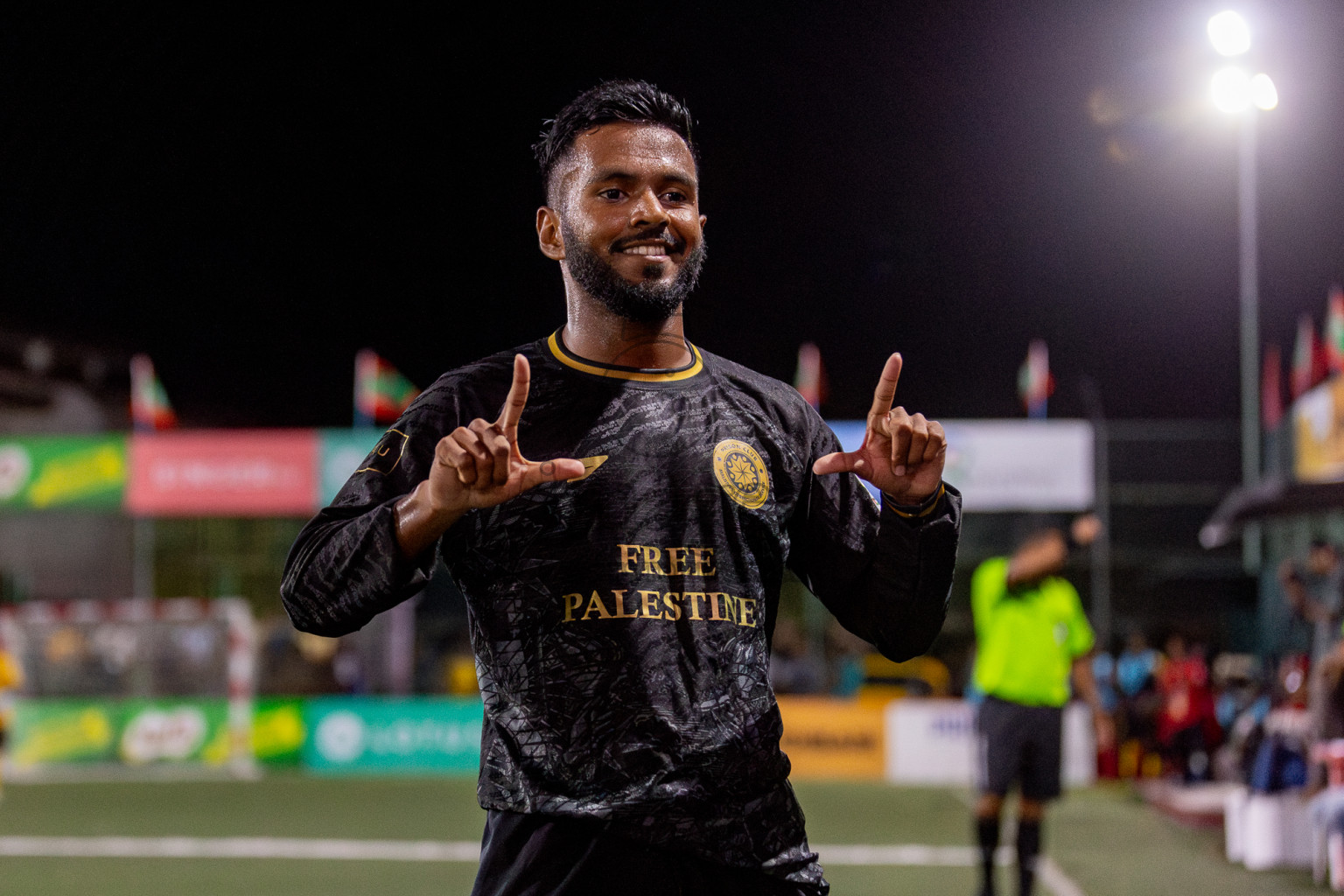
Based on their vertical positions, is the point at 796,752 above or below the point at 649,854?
below

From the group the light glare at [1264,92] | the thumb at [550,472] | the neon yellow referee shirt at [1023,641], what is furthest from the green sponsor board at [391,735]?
the thumb at [550,472]

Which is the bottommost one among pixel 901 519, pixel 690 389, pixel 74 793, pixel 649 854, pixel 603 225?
pixel 74 793

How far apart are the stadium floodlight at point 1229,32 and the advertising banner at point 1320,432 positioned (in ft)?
16.6

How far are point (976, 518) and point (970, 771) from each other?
663 centimetres

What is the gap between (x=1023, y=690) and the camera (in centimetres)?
805

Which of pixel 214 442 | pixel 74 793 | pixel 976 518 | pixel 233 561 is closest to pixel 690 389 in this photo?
pixel 74 793

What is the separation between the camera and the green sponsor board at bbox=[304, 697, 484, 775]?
17578mm

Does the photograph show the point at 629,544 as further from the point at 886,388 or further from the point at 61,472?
the point at 61,472

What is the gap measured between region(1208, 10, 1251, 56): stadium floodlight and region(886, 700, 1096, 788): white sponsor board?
8.69 m

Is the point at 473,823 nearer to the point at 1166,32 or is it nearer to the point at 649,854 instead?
the point at 1166,32

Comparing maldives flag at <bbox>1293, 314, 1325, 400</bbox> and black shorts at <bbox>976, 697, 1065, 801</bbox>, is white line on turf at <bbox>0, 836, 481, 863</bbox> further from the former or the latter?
maldives flag at <bbox>1293, 314, 1325, 400</bbox>

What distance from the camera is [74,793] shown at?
1524 centimetres

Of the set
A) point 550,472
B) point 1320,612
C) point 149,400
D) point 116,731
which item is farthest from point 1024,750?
point 149,400

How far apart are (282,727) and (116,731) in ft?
6.94
